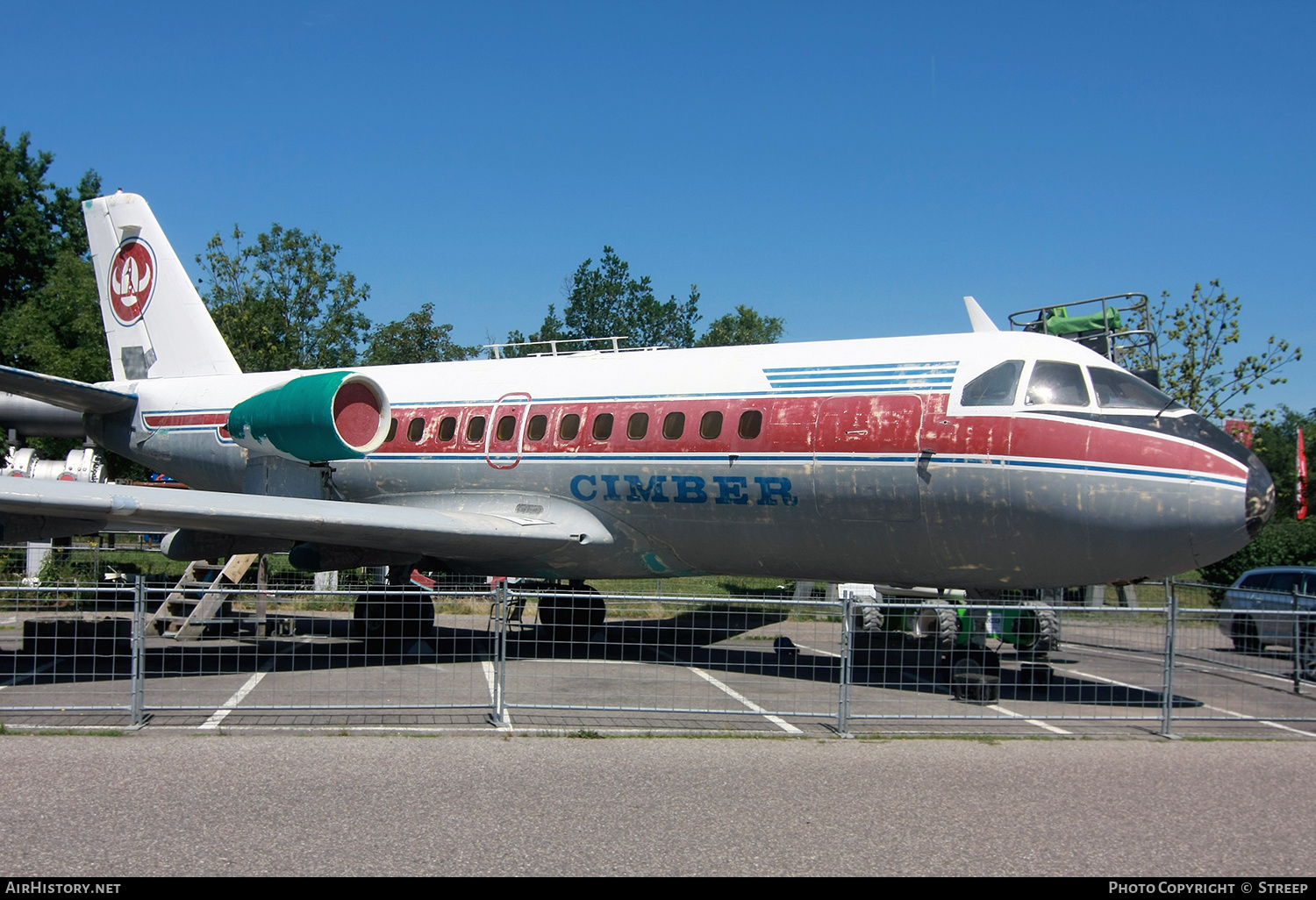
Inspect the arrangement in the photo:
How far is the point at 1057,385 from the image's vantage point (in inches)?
426

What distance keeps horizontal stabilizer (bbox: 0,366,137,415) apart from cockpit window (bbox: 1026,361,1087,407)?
13.1 meters

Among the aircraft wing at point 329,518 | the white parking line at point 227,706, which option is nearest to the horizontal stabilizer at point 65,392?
the aircraft wing at point 329,518

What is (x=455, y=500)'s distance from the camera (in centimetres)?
1449

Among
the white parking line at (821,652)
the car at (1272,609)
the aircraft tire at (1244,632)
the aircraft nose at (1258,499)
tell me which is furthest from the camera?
the aircraft tire at (1244,632)

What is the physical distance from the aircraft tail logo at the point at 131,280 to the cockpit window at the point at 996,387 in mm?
15167

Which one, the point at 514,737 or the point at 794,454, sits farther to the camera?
the point at 794,454

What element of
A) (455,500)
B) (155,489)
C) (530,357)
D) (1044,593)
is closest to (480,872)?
(155,489)

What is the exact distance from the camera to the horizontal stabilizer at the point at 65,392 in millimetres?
14453

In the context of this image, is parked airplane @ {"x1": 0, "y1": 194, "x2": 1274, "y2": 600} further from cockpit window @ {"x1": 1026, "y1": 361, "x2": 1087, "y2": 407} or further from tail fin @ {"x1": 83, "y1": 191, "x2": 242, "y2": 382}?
tail fin @ {"x1": 83, "y1": 191, "x2": 242, "y2": 382}

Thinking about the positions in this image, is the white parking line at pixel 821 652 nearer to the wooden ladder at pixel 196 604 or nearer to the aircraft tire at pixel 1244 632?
the aircraft tire at pixel 1244 632

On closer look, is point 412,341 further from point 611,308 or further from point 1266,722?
point 1266,722
